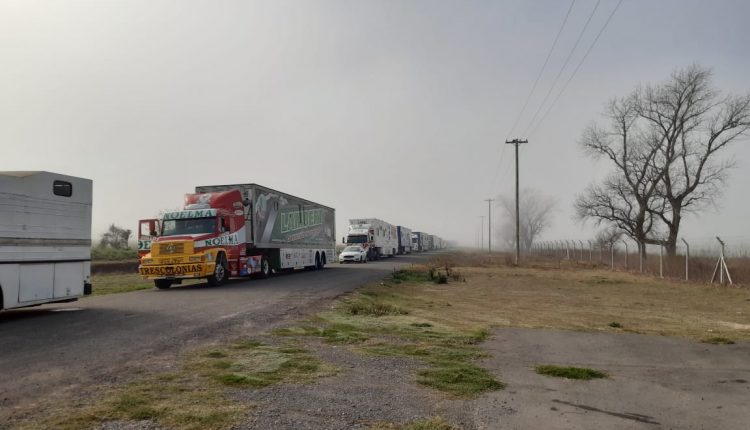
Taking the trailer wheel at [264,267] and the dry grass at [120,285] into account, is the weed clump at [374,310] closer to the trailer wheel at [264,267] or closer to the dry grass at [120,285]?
the dry grass at [120,285]

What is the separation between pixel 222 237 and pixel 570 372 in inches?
658

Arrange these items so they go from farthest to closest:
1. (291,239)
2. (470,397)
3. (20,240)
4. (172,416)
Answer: (291,239) < (20,240) < (470,397) < (172,416)

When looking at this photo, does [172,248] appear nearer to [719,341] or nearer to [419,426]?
[719,341]

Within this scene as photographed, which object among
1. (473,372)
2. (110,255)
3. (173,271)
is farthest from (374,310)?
(110,255)

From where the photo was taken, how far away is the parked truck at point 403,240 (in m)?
72.7

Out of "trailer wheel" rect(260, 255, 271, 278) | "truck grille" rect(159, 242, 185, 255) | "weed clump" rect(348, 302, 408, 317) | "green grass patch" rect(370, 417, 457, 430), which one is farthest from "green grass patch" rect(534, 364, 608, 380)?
"trailer wheel" rect(260, 255, 271, 278)

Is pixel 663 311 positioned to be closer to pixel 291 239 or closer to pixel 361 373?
pixel 361 373

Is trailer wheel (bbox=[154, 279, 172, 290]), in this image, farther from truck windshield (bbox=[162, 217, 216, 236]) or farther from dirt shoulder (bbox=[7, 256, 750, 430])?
dirt shoulder (bbox=[7, 256, 750, 430])

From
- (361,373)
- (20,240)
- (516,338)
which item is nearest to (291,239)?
(20,240)

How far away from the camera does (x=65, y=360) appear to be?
7316 mm

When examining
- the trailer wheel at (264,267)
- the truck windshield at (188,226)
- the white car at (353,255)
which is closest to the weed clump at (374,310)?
the truck windshield at (188,226)

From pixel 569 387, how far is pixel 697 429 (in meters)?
1.55

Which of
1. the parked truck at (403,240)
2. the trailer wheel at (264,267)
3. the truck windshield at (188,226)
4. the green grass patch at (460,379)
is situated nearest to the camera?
the green grass patch at (460,379)

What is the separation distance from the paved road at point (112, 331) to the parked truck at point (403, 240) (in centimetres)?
5540
